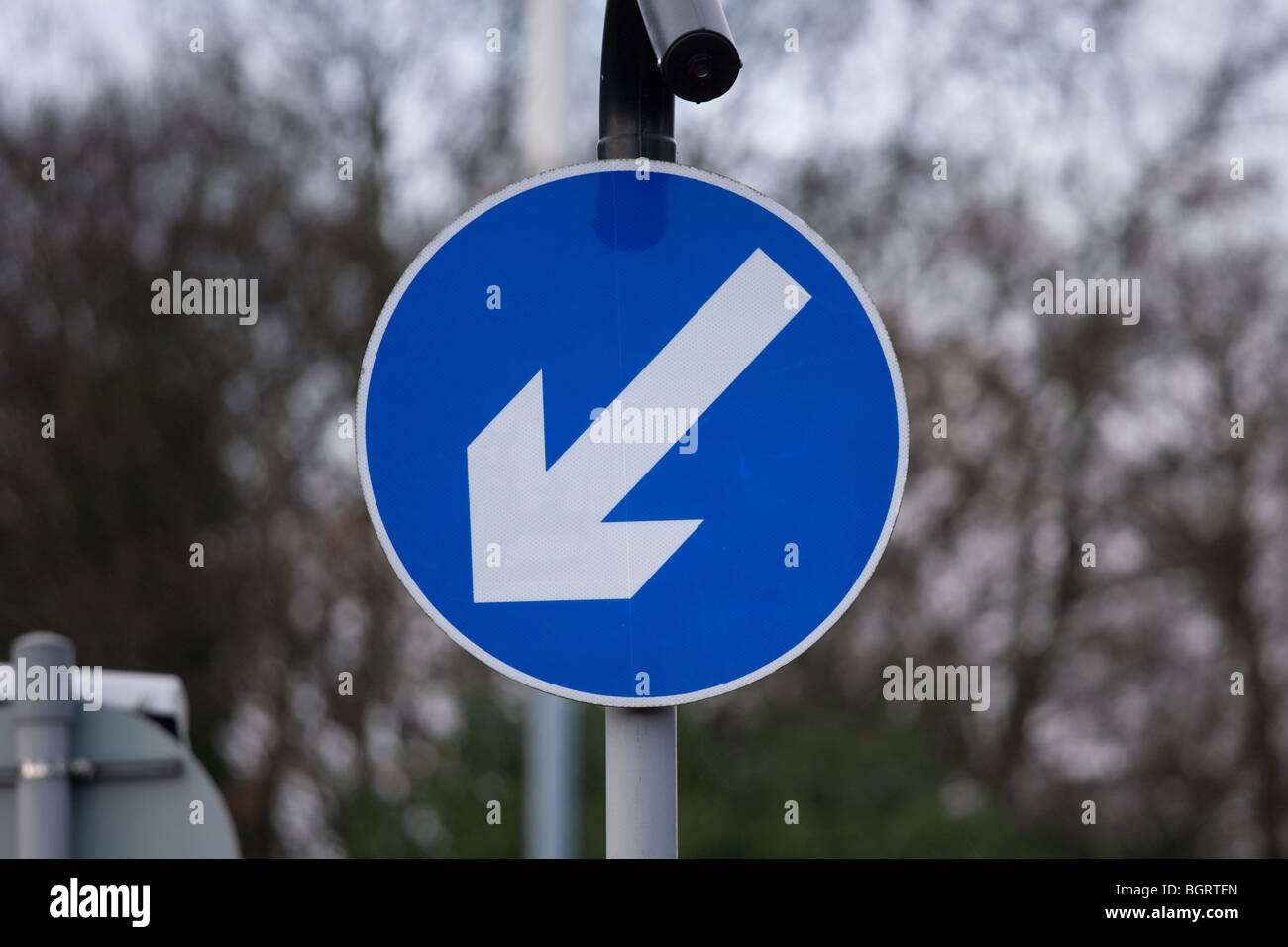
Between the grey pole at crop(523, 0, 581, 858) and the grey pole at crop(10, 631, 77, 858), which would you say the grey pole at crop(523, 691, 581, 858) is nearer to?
the grey pole at crop(523, 0, 581, 858)

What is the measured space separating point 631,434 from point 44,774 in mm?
2143

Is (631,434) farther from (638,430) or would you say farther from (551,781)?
(551,781)

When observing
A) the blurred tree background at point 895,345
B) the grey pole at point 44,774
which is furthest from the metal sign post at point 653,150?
the blurred tree background at point 895,345

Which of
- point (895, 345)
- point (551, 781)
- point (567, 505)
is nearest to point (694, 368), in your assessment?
point (567, 505)

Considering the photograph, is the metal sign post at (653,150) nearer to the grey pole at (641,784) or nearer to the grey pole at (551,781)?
the grey pole at (641,784)

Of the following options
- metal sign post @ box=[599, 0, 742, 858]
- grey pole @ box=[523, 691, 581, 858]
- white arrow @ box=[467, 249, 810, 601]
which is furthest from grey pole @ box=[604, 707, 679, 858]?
grey pole @ box=[523, 691, 581, 858]

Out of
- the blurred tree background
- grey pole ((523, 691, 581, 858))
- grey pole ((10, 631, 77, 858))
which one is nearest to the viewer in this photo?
grey pole ((10, 631, 77, 858))

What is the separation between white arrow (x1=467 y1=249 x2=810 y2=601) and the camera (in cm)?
212


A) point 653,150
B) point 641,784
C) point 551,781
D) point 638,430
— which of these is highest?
point 653,150

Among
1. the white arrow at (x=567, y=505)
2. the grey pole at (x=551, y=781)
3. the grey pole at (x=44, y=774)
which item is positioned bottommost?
the grey pole at (x=551, y=781)

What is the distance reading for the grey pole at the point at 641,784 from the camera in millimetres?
2088

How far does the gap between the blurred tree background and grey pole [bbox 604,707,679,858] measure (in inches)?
333

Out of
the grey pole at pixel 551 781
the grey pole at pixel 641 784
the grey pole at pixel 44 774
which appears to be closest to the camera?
the grey pole at pixel 641 784

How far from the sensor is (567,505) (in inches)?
83.7
